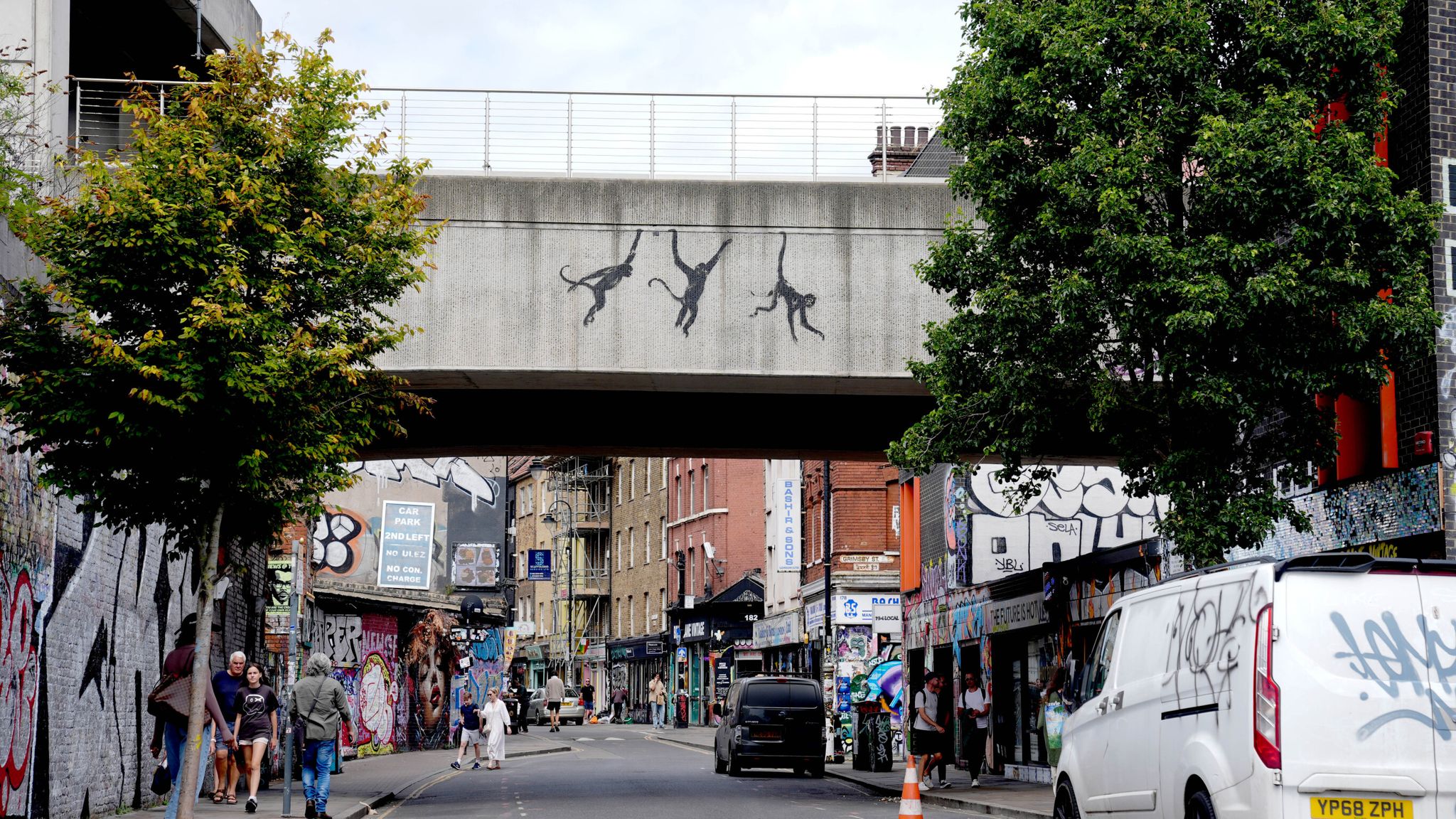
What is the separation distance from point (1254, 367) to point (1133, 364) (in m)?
1.25

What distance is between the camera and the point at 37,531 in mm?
15195

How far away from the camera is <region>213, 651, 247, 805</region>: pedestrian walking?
18.4 m

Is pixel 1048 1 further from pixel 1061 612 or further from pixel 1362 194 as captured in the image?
pixel 1061 612

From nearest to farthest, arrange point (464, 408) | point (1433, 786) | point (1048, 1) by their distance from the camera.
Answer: point (1433, 786)
point (1048, 1)
point (464, 408)

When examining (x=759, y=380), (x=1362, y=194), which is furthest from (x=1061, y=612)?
(x=1362, y=194)

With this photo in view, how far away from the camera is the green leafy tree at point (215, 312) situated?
13.4 m

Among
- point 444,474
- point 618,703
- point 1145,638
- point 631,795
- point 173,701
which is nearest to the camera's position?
point 1145,638

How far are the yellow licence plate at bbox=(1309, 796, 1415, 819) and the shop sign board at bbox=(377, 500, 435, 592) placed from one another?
41.6 metres

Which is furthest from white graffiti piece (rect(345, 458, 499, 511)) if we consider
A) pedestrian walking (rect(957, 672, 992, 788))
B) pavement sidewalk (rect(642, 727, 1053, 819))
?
pedestrian walking (rect(957, 672, 992, 788))

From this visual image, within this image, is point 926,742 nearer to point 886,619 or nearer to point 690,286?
point 690,286

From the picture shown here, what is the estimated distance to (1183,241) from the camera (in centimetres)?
1569

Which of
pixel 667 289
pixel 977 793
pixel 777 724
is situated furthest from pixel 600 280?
pixel 777 724

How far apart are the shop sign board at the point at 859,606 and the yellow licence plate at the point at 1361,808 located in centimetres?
3627

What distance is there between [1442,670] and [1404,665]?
0.23 meters
